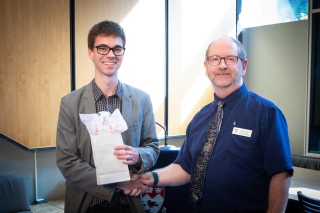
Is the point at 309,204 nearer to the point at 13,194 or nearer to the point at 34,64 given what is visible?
the point at 13,194

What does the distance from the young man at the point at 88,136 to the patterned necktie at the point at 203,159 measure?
271mm

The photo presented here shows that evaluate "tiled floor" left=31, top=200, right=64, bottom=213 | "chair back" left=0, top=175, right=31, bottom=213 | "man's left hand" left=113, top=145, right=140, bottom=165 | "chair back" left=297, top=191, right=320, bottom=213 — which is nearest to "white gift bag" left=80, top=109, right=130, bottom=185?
"man's left hand" left=113, top=145, right=140, bottom=165

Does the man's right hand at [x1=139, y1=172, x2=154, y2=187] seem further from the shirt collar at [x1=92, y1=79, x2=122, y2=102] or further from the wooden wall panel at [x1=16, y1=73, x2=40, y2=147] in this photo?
the wooden wall panel at [x1=16, y1=73, x2=40, y2=147]

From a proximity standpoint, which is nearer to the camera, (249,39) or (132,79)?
(132,79)

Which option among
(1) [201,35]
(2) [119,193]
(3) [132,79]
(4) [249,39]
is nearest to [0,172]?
(3) [132,79]

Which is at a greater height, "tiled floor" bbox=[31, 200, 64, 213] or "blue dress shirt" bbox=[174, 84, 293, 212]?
"blue dress shirt" bbox=[174, 84, 293, 212]

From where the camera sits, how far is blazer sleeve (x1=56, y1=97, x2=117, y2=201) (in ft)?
4.65

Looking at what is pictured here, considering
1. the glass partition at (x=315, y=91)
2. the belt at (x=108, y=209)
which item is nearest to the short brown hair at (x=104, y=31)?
the belt at (x=108, y=209)

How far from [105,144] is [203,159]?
0.55m

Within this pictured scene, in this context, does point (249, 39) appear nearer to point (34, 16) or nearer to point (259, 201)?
point (34, 16)

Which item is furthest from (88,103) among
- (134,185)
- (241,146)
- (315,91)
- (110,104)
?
(315,91)

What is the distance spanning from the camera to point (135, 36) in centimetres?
498

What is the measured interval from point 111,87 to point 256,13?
18.8ft

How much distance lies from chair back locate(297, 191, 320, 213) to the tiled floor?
2.88m
